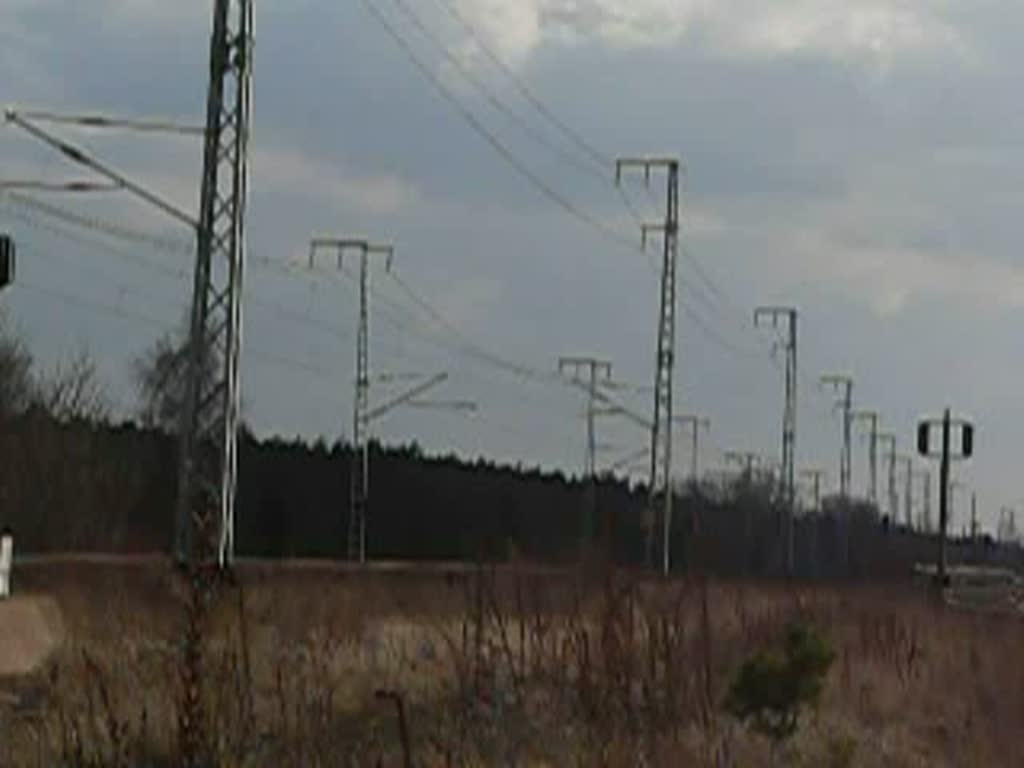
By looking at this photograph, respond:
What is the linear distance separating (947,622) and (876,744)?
17582mm

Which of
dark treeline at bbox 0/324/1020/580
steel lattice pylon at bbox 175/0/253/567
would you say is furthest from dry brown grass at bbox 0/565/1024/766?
dark treeline at bbox 0/324/1020/580

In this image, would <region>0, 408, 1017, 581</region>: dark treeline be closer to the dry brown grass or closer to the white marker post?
the white marker post

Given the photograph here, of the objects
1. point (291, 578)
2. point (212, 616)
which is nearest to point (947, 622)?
point (291, 578)

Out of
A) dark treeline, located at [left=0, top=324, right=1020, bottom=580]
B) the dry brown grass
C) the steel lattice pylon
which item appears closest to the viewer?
the dry brown grass

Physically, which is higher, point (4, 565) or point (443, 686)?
point (4, 565)

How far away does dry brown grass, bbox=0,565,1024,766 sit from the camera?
366 inches

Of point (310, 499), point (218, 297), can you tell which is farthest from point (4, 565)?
point (310, 499)

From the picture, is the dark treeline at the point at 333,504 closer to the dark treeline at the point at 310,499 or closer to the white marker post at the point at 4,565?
the dark treeline at the point at 310,499

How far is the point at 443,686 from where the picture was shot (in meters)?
15.0

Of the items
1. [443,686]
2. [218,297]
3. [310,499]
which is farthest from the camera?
[310,499]

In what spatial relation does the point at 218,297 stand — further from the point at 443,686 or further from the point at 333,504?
the point at 333,504

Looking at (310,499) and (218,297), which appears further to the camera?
(310,499)

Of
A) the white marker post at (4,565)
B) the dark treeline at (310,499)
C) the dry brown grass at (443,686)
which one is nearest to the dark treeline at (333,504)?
the dark treeline at (310,499)

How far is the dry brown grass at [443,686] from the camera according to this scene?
9.30m
